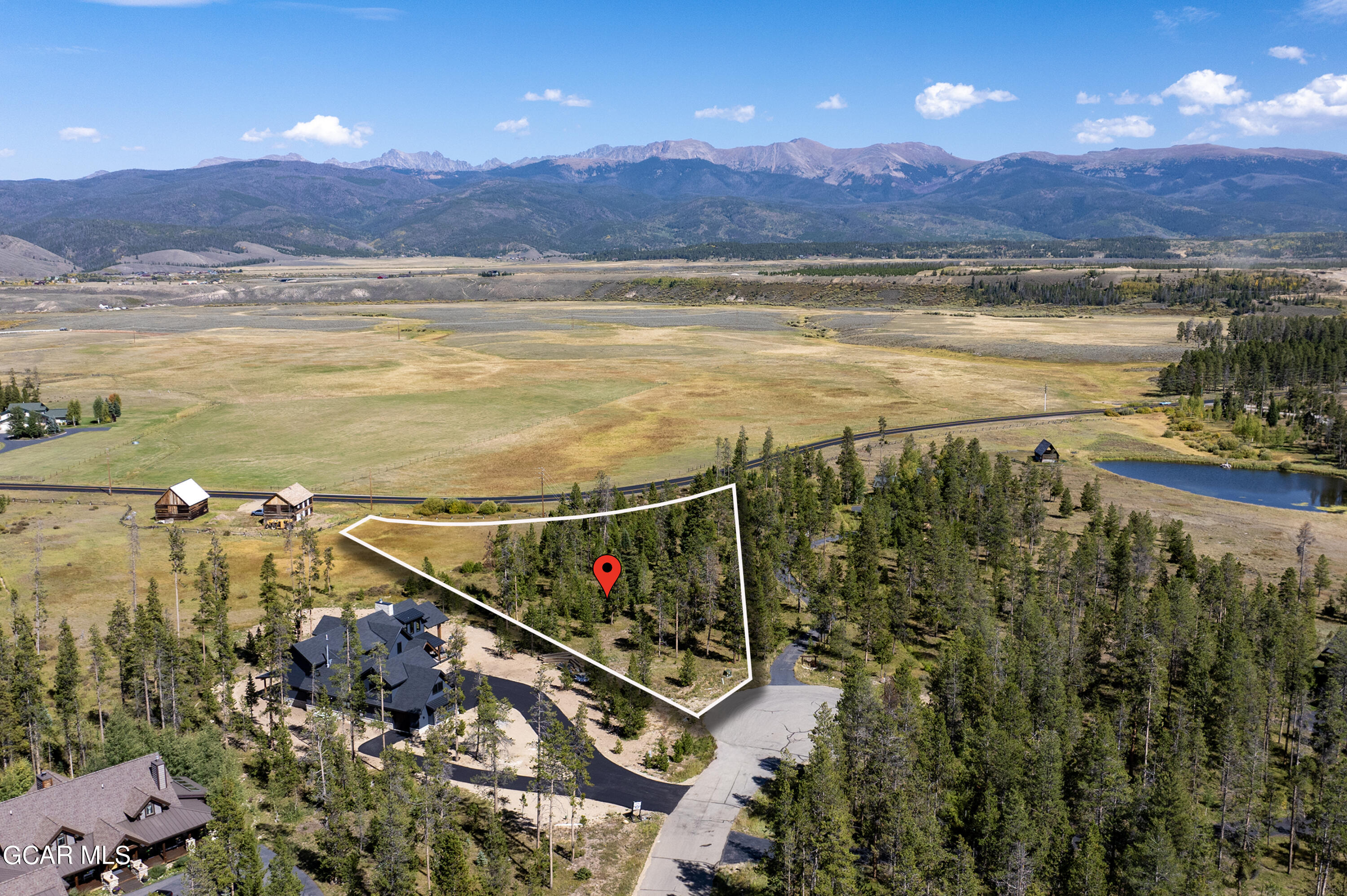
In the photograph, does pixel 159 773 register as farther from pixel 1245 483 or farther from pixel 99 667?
pixel 1245 483

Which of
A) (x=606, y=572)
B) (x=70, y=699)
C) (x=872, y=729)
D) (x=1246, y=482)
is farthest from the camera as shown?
(x=1246, y=482)

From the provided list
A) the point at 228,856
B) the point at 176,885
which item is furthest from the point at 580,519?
the point at 176,885

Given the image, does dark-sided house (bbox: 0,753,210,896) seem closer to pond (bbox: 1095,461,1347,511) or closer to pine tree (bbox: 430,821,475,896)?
pine tree (bbox: 430,821,475,896)

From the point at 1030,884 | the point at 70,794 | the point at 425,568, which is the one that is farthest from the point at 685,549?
the point at 70,794

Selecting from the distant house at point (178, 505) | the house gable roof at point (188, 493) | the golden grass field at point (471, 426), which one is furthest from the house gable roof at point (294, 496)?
the house gable roof at point (188, 493)

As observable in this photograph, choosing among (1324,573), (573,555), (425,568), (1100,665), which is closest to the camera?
(425,568)

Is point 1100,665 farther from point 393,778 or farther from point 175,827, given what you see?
point 175,827

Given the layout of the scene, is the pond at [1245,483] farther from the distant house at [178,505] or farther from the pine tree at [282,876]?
the distant house at [178,505]
